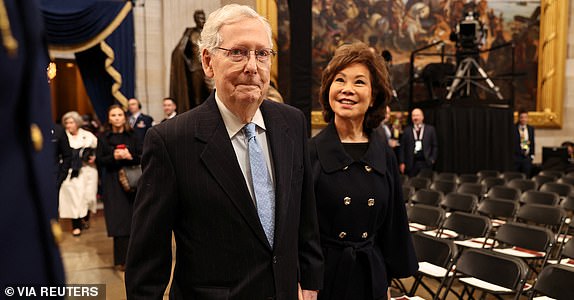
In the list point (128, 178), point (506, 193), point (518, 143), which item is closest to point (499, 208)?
point (506, 193)

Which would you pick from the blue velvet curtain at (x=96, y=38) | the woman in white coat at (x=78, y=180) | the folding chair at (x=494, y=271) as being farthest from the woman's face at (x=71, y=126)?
the folding chair at (x=494, y=271)

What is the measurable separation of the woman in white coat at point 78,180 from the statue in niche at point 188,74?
2.00 m

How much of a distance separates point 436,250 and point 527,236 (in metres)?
1.04

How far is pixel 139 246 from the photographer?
171cm

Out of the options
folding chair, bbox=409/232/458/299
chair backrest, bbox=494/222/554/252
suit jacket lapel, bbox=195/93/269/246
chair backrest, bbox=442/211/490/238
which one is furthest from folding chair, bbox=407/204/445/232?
suit jacket lapel, bbox=195/93/269/246

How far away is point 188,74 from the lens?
9.35 meters

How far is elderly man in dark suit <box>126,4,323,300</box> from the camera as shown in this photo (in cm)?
168

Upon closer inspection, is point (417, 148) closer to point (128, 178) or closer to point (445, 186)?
point (445, 186)

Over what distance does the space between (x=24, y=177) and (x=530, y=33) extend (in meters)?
16.4

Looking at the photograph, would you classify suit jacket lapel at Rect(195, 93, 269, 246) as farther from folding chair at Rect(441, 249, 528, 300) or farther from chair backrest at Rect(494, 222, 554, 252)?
chair backrest at Rect(494, 222, 554, 252)

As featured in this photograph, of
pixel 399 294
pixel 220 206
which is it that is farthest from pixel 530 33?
pixel 220 206

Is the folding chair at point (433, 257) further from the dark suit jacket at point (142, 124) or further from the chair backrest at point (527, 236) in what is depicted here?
the dark suit jacket at point (142, 124)

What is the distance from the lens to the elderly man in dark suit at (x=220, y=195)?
5.52ft

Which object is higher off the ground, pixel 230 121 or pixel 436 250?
pixel 230 121
